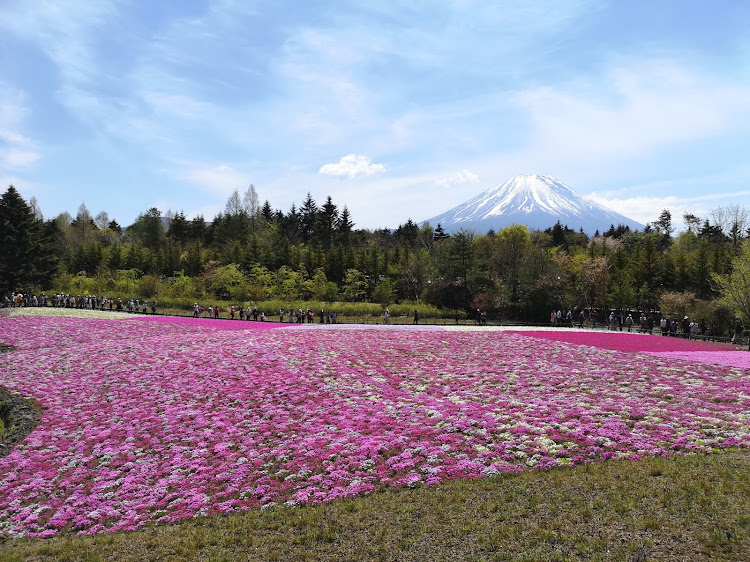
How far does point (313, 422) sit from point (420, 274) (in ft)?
205

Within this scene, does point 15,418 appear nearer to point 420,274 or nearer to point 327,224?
point 420,274

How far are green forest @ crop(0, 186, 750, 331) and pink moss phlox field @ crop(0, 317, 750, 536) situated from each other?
1226 inches

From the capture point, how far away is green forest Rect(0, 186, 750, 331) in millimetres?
57156

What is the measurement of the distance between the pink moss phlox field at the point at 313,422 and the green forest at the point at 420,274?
31.1 meters

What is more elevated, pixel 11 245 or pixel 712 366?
pixel 11 245

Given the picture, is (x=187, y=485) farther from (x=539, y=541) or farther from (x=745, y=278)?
(x=745, y=278)

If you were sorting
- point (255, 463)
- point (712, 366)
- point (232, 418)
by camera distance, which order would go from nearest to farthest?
point (255, 463) → point (232, 418) → point (712, 366)

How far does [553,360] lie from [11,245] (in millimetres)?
78747

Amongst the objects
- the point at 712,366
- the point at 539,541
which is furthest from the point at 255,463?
the point at 712,366

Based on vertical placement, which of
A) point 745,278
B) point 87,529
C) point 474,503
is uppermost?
point 745,278

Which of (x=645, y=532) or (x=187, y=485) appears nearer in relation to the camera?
(x=645, y=532)

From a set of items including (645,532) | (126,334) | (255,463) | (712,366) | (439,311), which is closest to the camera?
(645,532)

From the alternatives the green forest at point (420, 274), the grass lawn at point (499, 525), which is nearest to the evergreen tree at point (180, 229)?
the green forest at point (420, 274)

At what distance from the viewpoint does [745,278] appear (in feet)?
136
